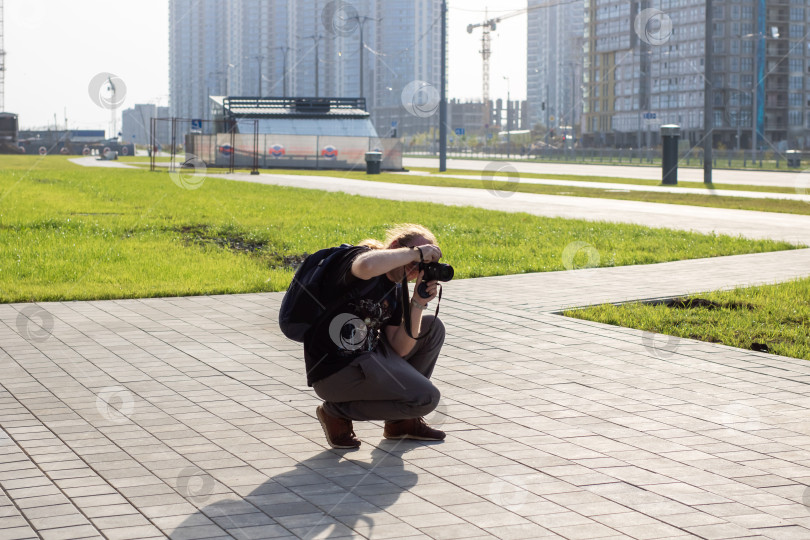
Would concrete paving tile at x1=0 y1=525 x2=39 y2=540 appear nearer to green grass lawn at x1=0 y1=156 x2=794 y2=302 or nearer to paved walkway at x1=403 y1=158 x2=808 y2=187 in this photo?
green grass lawn at x1=0 y1=156 x2=794 y2=302

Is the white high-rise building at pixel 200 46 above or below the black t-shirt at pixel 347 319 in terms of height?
above

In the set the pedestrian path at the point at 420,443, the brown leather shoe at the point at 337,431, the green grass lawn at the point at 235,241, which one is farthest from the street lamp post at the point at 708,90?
the brown leather shoe at the point at 337,431

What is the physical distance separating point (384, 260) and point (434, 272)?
223mm

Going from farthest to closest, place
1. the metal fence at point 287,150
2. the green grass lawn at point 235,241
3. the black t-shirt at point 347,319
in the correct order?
the metal fence at point 287,150 → the green grass lawn at point 235,241 → the black t-shirt at point 347,319

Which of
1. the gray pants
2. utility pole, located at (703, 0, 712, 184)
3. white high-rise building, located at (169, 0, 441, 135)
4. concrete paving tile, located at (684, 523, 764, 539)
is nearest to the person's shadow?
the gray pants

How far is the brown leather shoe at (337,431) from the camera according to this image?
5.14 m

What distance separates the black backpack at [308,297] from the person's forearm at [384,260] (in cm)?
25

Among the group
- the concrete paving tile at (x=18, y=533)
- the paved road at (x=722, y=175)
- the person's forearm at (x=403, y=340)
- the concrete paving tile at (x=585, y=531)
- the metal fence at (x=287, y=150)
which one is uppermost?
the metal fence at (x=287, y=150)

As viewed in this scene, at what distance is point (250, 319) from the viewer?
9.09 metres

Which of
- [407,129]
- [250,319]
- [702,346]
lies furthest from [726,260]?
[407,129]

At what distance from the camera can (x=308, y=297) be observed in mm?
4828

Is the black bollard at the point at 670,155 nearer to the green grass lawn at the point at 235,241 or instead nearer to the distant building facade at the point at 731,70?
the green grass lawn at the point at 235,241

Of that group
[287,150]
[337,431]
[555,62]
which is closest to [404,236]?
[337,431]

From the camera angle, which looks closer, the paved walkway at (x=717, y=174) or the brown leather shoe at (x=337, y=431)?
the brown leather shoe at (x=337, y=431)
